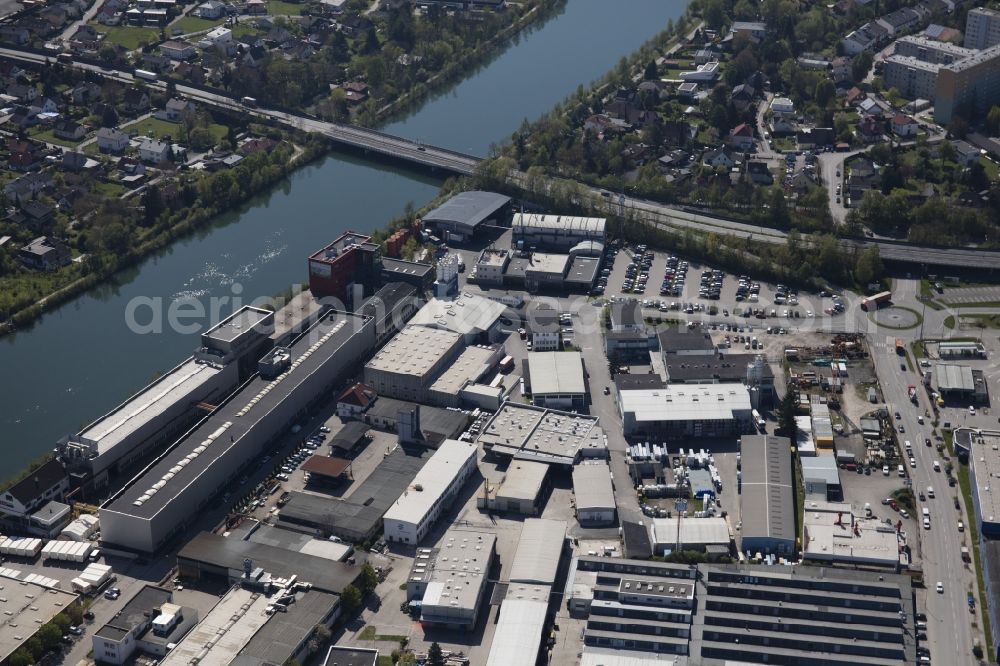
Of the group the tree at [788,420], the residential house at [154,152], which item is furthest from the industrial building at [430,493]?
the residential house at [154,152]

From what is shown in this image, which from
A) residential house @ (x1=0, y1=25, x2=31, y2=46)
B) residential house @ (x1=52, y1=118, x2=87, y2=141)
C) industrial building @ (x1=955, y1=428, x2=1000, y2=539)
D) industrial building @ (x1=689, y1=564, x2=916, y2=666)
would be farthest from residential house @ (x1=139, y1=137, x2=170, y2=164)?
industrial building @ (x1=955, y1=428, x2=1000, y2=539)

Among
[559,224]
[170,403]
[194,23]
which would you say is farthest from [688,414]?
[194,23]

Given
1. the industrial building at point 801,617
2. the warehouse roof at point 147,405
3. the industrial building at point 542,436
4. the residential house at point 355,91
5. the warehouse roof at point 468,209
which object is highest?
the warehouse roof at point 147,405

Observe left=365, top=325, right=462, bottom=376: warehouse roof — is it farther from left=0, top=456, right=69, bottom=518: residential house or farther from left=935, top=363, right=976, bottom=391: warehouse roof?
left=935, top=363, right=976, bottom=391: warehouse roof

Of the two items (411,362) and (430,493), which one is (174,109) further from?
(430,493)

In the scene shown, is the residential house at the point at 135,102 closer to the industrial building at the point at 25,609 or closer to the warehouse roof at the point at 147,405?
the warehouse roof at the point at 147,405

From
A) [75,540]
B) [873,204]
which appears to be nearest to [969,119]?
[873,204]
